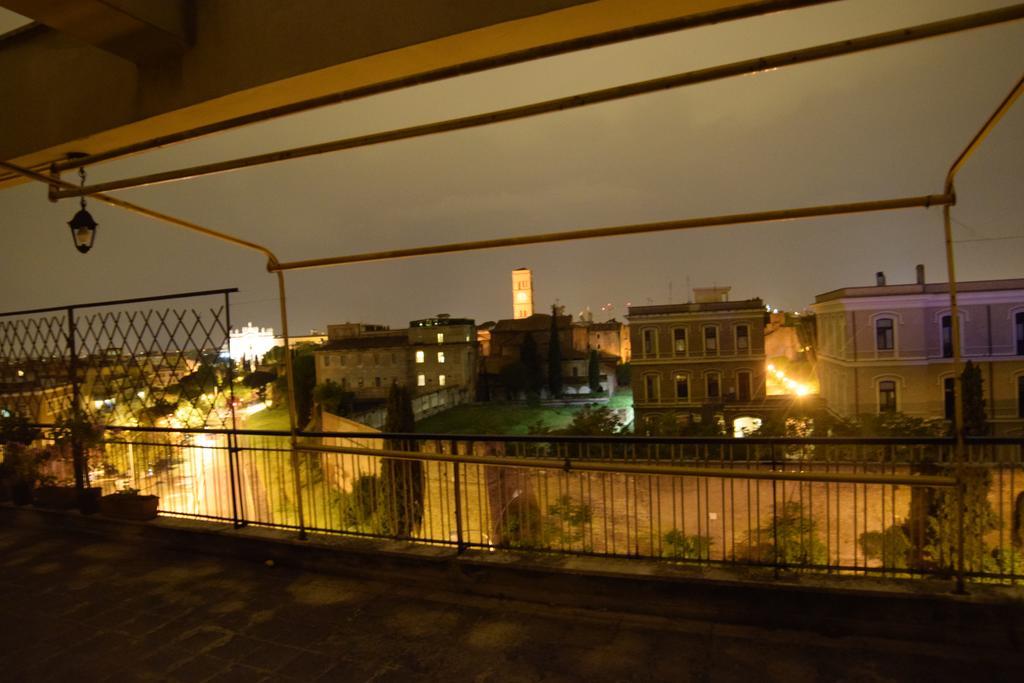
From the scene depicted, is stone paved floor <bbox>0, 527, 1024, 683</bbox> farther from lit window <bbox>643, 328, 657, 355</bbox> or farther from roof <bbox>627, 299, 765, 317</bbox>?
lit window <bbox>643, 328, 657, 355</bbox>

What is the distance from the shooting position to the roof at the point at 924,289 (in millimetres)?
25203

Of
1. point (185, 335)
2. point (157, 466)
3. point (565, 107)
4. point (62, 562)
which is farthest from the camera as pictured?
point (157, 466)

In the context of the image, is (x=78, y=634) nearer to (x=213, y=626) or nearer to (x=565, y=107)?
(x=213, y=626)

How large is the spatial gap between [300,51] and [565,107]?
1.92 m

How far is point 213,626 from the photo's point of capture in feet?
12.9

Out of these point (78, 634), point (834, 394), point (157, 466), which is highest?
point (157, 466)

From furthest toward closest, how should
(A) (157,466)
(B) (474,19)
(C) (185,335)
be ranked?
(A) (157,466) < (C) (185,335) < (B) (474,19)

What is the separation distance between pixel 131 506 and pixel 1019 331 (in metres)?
32.5

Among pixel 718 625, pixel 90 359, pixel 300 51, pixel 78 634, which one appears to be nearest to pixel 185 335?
pixel 90 359

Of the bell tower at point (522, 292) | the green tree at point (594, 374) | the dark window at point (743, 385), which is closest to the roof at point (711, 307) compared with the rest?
the dark window at point (743, 385)

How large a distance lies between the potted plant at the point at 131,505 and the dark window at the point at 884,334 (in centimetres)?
2962

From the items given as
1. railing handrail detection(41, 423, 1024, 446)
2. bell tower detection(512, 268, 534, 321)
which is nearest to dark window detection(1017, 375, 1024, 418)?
railing handrail detection(41, 423, 1024, 446)

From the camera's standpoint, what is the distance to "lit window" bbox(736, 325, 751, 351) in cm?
2972

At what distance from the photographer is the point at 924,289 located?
2664 centimetres
